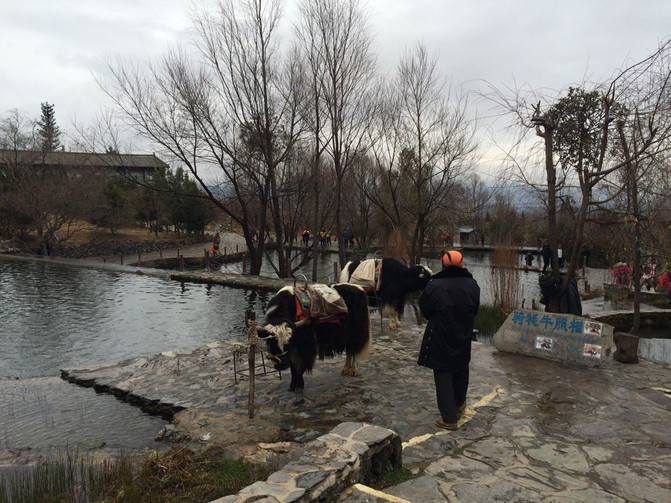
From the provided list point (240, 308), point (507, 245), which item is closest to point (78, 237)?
point (240, 308)

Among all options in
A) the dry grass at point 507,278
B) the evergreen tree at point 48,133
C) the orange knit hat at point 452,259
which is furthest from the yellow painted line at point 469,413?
the evergreen tree at point 48,133

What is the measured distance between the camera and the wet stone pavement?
370 centimetres

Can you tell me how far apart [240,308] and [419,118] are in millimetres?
8805

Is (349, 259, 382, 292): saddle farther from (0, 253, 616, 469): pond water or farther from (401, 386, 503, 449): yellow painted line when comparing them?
(0, 253, 616, 469): pond water

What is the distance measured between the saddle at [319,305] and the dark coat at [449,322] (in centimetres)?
161

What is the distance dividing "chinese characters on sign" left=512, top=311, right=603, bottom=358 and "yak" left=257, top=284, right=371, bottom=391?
276 cm

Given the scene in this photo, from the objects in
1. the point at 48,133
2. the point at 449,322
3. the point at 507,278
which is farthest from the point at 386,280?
the point at 48,133

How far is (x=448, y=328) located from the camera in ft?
15.2

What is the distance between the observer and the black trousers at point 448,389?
4.71m

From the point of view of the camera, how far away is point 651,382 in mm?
6324

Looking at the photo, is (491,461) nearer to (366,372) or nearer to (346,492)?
(346,492)

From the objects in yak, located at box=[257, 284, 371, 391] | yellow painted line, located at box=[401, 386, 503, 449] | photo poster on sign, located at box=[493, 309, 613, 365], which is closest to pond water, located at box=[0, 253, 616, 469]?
yak, located at box=[257, 284, 371, 391]

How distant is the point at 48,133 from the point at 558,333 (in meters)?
39.5

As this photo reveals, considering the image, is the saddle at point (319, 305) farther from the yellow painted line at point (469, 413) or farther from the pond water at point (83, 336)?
the pond water at point (83, 336)
